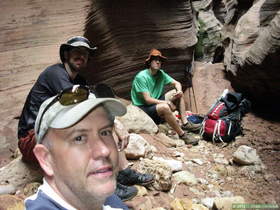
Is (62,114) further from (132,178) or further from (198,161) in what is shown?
(198,161)

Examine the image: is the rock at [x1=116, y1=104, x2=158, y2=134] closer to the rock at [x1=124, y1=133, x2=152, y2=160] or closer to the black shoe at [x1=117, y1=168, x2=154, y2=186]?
the rock at [x1=124, y1=133, x2=152, y2=160]

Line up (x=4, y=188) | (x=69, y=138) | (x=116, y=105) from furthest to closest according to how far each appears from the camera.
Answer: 1. (x=4, y=188)
2. (x=116, y=105)
3. (x=69, y=138)

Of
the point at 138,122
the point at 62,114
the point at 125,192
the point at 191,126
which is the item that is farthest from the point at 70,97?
the point at 191,126

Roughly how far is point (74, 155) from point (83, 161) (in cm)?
5

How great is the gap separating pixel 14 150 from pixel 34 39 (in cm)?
234

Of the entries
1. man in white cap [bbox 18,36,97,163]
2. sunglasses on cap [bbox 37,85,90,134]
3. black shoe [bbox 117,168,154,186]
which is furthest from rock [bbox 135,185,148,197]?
sunglasses on cap [bbox 37,85,90,134]

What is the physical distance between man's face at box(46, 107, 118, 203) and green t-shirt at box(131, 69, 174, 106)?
15.6 ft

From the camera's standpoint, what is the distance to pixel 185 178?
165 inches

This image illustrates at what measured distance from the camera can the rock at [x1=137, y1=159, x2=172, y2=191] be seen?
12.3 feet

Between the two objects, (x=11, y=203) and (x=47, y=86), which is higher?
(x=47, y=86)

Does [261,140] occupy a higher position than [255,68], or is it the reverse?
[255,68]

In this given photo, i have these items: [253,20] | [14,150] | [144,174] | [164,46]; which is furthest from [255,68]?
[14,150]

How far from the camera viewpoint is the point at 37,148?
138 cm

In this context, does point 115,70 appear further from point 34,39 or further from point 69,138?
point 69,138
